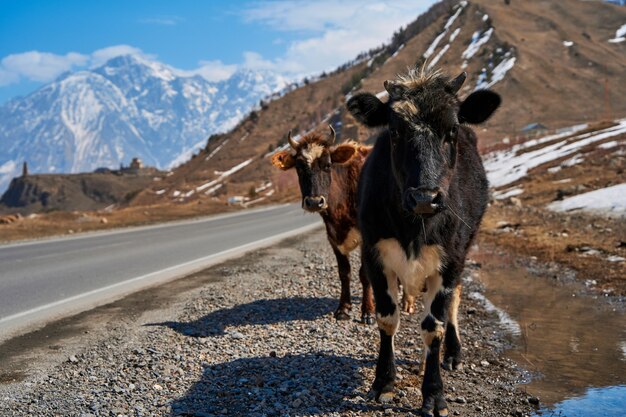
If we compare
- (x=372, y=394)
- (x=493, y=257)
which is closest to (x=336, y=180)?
(x=372, y=394)

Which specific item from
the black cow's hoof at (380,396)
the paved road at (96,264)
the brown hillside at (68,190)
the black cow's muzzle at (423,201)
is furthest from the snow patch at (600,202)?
the brown hillside at (68,190)

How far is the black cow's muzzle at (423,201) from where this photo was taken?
4.52m

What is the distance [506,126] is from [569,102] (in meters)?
16.7

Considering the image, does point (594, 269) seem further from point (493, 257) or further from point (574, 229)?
point (574, 229)

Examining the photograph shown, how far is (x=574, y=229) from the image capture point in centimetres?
1727

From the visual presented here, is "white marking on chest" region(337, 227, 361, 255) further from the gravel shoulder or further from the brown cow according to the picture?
the gravel shoulder

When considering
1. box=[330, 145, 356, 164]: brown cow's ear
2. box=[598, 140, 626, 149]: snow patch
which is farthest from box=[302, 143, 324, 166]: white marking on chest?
box=[598, 140, 626, 149]: snow patch

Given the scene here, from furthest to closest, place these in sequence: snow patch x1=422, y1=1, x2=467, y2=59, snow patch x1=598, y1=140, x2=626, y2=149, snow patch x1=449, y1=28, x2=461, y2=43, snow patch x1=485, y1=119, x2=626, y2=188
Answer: snow patch x1=449, y1=28, x2=461, y2=43 < snow patch x1=422, y1=1, x2=467, y2=59 < snow patch x1=485, y1=119, x2=626, y2=188 < snow patch x1=598, y1=140, x2=626, y2=149

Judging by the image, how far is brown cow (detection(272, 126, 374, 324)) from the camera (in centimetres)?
892

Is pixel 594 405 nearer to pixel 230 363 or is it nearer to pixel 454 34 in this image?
pixel 230 363

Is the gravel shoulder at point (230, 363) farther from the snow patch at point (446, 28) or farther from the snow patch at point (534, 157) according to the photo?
the snow patch at point (446, 28)

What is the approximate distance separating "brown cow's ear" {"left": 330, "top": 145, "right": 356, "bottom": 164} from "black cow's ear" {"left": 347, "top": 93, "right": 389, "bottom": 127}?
3.71 meters

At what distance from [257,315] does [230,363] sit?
90.1 inches

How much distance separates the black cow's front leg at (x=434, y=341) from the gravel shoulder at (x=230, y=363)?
21 cm
